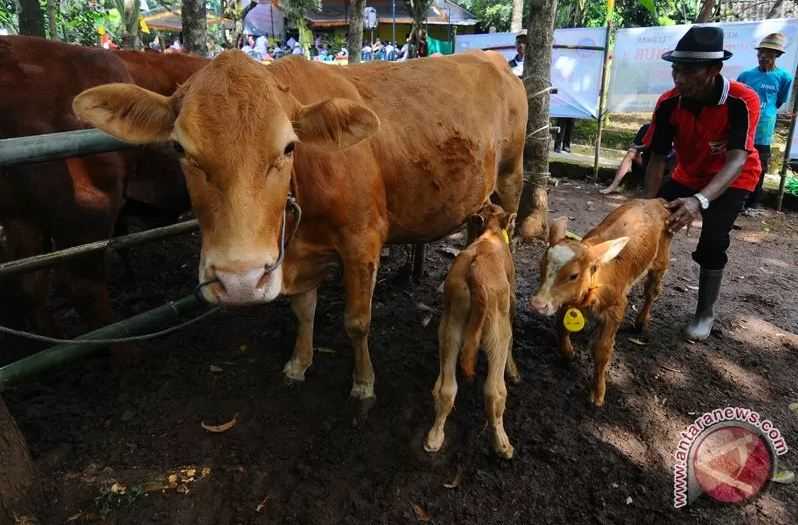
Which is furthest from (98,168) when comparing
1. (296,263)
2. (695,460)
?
(695,460)

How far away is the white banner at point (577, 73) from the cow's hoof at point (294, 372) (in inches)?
292

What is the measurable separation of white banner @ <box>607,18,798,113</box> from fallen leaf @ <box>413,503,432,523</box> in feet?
25.2

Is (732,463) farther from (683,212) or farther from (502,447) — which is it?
(683,212)

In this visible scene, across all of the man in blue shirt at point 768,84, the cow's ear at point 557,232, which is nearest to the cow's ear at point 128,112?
the cow's ear at point 557,232

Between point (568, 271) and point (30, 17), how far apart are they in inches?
279

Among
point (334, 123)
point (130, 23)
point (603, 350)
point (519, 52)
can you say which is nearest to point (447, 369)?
point (603, 350)

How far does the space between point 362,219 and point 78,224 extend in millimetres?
1611

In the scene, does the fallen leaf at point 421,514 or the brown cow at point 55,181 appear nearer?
the fallen leaf at point 421,514

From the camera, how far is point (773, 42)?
6.77 meters

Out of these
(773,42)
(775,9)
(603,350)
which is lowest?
(603,350)

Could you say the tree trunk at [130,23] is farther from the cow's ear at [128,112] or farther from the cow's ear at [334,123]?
the cow's ear at [334,123]

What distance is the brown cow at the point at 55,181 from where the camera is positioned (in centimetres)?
291

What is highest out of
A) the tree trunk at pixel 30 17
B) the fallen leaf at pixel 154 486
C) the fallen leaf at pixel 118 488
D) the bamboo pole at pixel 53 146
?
the tree trunk at pixel 30 17

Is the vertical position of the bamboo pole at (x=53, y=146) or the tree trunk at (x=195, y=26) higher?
the tree trunk at (x=195, y=26)
